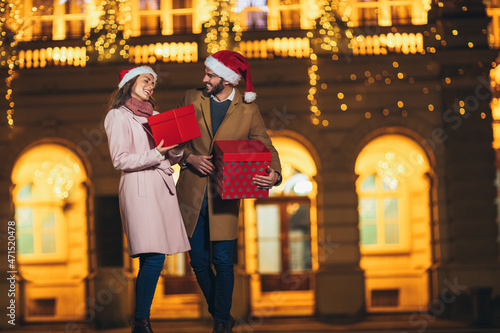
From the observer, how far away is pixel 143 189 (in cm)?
472

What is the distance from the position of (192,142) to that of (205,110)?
248 mm

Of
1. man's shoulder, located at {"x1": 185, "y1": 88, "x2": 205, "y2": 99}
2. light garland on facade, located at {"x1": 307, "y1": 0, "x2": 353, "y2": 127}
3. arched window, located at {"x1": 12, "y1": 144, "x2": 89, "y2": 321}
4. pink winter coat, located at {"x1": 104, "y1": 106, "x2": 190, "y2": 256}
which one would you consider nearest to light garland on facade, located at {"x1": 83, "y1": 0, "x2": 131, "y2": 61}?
arched window, located at {"x1": 12, "y1": 144, "x2": 89, "y2": 321}

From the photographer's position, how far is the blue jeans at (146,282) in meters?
4.64

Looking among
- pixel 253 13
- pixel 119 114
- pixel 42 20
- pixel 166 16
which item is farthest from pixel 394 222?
pixel 119 114

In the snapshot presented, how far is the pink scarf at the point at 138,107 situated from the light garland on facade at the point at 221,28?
7410 mm

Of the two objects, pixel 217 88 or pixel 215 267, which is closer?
pixel 215 267

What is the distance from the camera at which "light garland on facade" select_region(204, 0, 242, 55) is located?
12203mm

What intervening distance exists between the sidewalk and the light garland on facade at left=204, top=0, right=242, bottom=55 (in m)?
4.62

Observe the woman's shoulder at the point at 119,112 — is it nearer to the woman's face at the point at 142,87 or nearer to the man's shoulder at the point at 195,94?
the woman's face at the point at 142,87

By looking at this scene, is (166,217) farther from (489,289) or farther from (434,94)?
(434,94)

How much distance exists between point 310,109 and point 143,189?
7858 millimetres

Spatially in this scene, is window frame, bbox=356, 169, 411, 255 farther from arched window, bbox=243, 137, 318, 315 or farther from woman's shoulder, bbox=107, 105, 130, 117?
woman's shoulder, bbox=107, 105, 130, 117

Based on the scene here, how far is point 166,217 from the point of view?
15.5 ft

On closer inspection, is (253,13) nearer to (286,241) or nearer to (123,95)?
(286,241)
